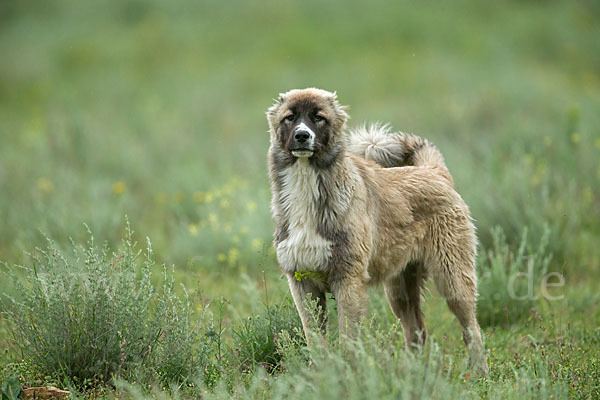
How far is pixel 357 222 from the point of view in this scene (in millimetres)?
4863

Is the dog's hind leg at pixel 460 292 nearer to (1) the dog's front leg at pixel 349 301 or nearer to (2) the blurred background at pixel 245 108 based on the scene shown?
(1) the dog's front leg at pixel 349 301

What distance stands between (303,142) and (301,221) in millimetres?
586

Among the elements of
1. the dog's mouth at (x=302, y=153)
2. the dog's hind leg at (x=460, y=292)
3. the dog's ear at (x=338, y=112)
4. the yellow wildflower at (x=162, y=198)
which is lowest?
the yellow wildflower at (x=162, y=198)

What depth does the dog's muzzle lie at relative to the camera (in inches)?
187

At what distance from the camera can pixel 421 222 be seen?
17.8ft

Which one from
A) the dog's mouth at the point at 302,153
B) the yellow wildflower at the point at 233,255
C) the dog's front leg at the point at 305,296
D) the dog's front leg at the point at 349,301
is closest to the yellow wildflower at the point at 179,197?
the yellow wildflower at the point at 233,255

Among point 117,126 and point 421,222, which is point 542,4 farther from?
point 421,222

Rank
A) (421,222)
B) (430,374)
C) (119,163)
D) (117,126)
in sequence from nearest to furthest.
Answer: (430,374) < (421,222) < (119,163) < (117,126)

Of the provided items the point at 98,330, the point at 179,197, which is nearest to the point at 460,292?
the point at 98,330

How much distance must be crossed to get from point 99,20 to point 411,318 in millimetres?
20433

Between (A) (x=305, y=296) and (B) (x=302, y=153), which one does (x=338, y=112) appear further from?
(A) (x=305, y=296)

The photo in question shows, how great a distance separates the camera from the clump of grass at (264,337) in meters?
5.12

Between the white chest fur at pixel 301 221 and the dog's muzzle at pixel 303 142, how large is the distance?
0.42 ft

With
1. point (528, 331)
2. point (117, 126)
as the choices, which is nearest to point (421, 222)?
point (528, 331)
